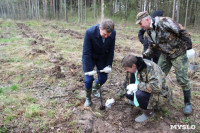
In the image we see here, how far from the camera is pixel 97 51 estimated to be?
2984mm

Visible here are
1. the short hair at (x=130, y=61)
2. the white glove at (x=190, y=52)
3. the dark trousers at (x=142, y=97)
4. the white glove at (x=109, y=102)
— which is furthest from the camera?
the white glove at (x=109, y=102)

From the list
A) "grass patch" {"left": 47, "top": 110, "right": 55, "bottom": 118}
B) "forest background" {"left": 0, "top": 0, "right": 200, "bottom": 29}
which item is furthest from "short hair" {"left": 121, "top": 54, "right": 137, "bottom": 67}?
"forest background" {"left": 0, "top": 0, "right": 200, "bottom": 29}

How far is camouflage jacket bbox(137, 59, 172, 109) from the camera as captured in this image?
249 cm

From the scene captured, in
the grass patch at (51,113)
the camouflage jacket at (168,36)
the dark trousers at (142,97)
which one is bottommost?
the grass patch at (51,113)

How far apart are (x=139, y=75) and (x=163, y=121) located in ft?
3.11

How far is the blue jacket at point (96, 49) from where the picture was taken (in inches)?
109

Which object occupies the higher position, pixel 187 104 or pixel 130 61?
pixel 130 61

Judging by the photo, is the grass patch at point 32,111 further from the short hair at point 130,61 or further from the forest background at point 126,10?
the forest background at point 126,10

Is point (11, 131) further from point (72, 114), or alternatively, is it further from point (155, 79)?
point (155, 79)

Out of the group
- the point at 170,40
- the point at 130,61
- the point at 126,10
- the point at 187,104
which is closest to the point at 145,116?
the point at 187,104

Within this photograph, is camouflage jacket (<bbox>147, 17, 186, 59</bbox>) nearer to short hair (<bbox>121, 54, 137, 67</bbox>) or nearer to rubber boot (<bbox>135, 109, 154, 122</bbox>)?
short hair (<bbox>121, 54, 137, 67</bbox>)

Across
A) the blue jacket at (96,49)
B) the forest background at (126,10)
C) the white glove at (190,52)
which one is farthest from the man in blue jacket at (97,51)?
the forest background at (126,10)

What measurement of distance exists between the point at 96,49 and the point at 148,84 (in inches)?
41.5

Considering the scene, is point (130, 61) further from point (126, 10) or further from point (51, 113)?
point (126, 10)
